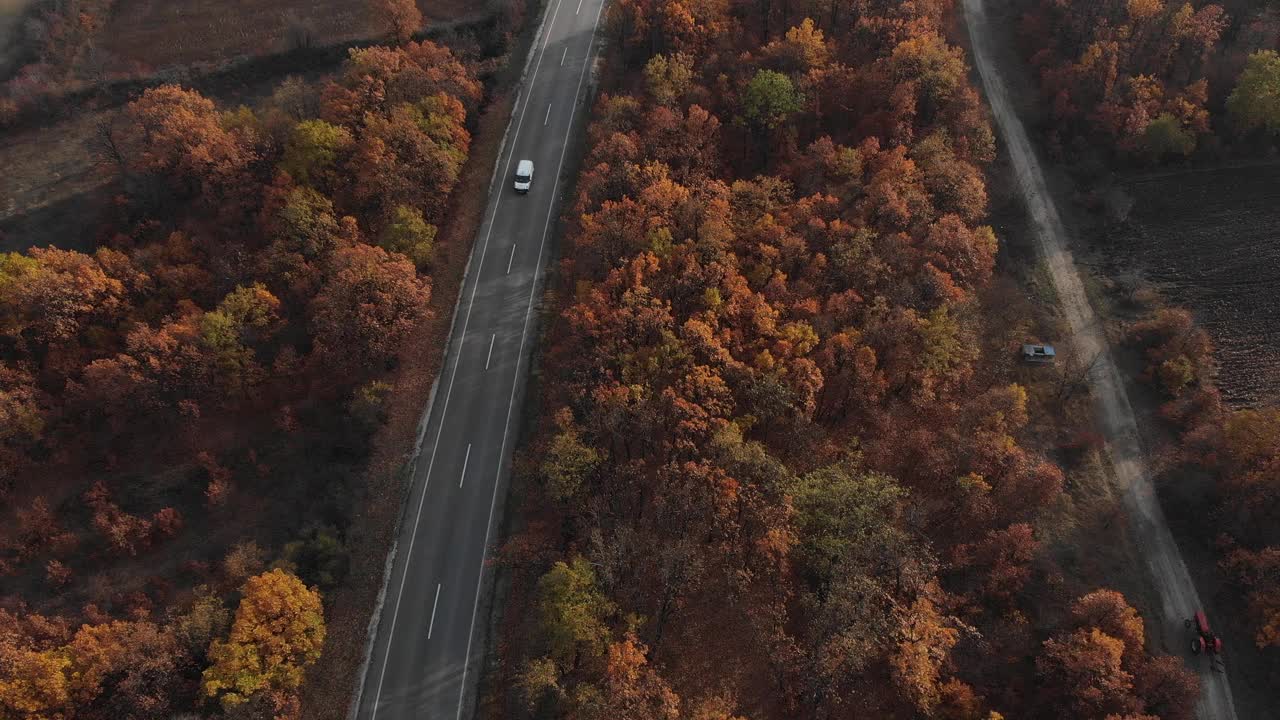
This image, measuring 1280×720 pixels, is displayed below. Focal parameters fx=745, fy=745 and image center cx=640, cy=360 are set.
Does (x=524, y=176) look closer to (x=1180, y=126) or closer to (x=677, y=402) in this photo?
(x=677, y=402)

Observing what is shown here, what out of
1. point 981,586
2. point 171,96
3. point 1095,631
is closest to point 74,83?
point 171,96

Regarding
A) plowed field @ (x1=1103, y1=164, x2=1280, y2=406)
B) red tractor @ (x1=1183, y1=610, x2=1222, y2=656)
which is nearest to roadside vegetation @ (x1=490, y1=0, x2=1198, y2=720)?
red tractor @ (x1=1183, y1=610, x2=1222, y2=656)

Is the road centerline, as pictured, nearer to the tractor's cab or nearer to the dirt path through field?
the dirt path through field

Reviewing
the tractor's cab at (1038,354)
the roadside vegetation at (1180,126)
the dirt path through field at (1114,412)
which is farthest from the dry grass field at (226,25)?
the tractor's cab at (1038,354)

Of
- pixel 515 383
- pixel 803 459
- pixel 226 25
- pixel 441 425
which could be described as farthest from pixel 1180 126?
pixel 226 25

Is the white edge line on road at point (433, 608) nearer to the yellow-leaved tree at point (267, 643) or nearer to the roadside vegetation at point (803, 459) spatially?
the roadside vegetation at point (803, 459)

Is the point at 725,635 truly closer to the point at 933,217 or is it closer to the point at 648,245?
the point at 648,245
